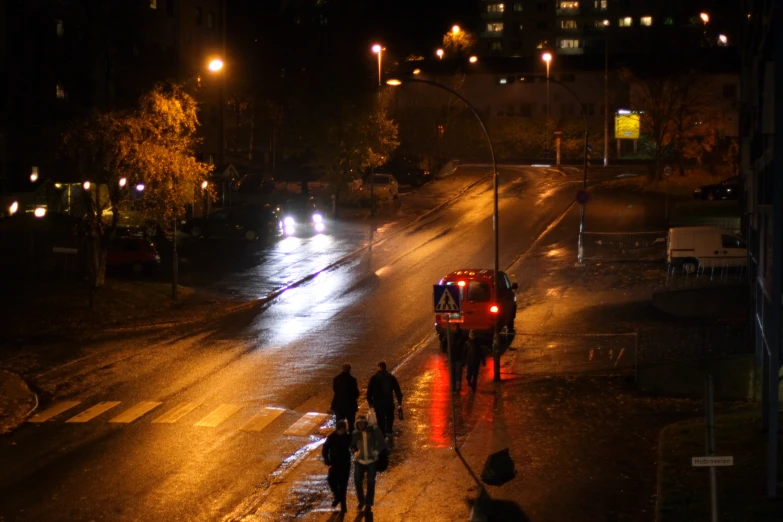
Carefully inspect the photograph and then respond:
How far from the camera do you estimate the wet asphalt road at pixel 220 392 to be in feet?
47.8

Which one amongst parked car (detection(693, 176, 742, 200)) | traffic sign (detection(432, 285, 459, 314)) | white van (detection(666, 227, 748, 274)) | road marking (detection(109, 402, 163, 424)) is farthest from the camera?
parked car (detection(693, 176, 742, 200))

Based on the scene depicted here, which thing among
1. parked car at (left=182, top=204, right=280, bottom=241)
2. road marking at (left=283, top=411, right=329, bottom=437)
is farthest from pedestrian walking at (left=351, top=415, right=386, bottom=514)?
parked car at (left=182, top=204, right=280, bottom=241)

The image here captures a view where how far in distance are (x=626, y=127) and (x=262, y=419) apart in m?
57.2

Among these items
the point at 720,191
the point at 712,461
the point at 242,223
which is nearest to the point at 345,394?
the point at 712,461

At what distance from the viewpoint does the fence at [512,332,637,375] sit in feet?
77.8

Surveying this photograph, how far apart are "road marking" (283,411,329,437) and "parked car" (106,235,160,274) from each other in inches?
799

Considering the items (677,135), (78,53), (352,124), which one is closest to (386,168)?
(352,124)

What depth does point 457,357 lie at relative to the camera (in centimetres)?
2184

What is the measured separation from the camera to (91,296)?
30484mm

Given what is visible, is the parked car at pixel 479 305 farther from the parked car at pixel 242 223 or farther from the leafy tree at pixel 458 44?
the leafy tree at pixel 458 44

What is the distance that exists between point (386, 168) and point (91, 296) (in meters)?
39.0

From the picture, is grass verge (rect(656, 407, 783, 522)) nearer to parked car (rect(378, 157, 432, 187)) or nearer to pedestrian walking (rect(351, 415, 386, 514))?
pedestrian walking (rect(351, 415, 386, 514))

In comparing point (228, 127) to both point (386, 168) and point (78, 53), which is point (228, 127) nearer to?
point (386, 168)

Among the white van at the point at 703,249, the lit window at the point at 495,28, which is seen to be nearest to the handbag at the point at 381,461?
the white van at the point at 703,249
